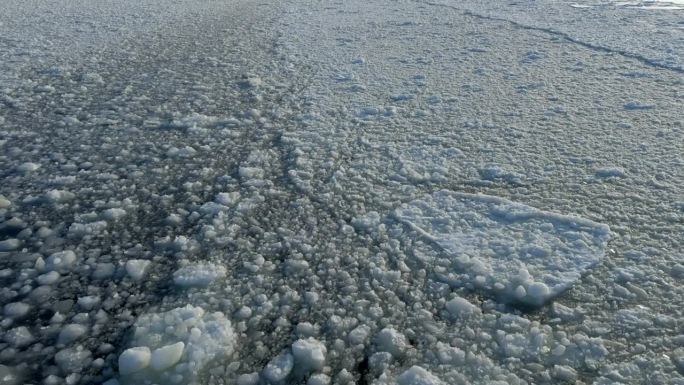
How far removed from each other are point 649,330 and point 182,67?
2791mm

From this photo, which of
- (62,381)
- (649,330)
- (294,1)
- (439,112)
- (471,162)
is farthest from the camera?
(294,1)

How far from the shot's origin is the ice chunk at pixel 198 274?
1.32 metres

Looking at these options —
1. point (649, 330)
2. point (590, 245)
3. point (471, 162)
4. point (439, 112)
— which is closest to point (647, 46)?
point (439, 112)

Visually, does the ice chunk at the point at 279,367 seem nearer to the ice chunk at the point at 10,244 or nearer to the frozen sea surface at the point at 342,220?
the frozen sea surface at the point at 342,220

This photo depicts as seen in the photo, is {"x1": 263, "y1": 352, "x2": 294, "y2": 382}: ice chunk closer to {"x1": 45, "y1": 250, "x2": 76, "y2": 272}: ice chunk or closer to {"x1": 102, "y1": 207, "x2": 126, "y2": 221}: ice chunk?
{"x1": 45, "y1": 250, "x2": 76, "y2": 272}: ice chunk

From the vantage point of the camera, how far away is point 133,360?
107 centimetres

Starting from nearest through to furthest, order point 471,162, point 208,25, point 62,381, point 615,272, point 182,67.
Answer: point 62,381 < point 615,272 < point 471,162 < point 182,67 < point 208,25

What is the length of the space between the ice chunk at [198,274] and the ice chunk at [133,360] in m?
0.25

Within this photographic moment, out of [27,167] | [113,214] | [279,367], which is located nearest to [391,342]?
[279,367]

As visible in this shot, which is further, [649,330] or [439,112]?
[439,112]

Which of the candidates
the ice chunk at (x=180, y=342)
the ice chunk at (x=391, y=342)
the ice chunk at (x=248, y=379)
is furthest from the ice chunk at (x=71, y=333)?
the ice chunk at (x=391, y=342)

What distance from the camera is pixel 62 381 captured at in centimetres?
105

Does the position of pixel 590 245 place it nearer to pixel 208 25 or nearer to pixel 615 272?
pixel 615 272

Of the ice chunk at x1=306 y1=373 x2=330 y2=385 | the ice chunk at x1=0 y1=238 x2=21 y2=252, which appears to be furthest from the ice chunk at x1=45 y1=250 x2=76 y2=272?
the ice chunk at x1=306 y1=373 x2=330 y2=385
